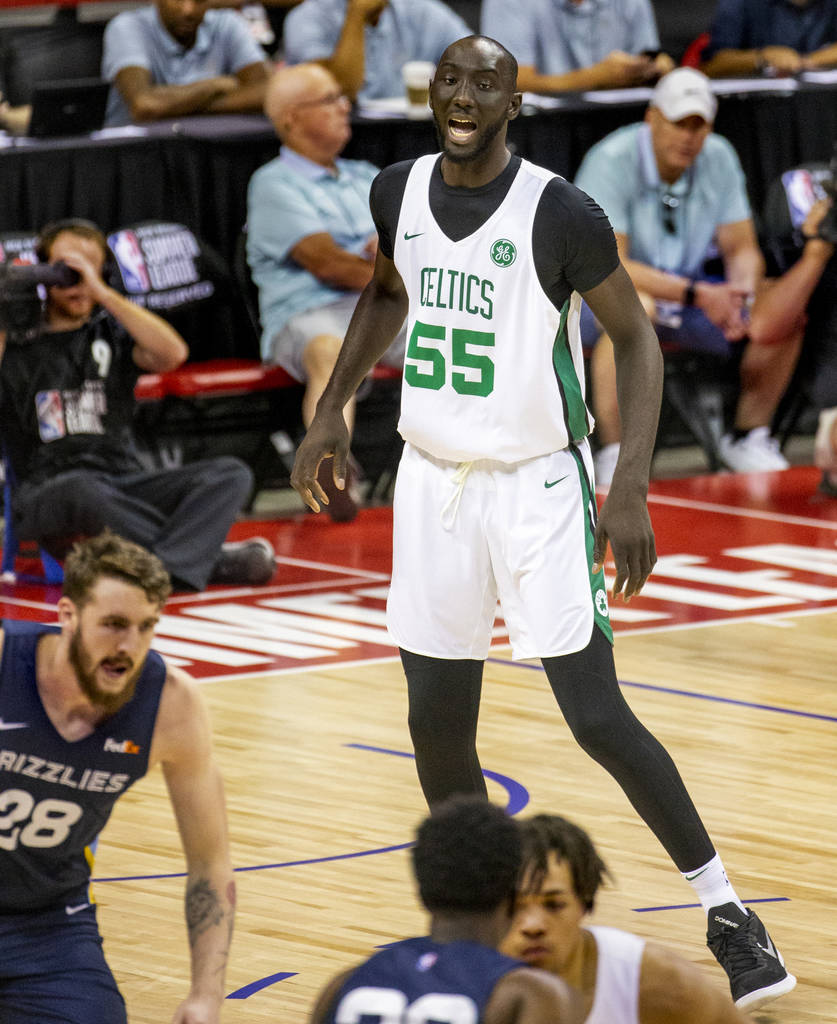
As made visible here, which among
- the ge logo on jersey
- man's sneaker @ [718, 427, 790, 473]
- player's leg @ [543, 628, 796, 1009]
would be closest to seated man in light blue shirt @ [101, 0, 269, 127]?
man's sneaker @ [718, 427, 790, 473]

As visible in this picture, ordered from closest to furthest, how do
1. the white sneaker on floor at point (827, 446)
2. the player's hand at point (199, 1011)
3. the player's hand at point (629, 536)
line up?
the player's hand at point (199, 1011) < the player's hand at point (629, 536) < the white sneaker on floor at point (827, 446)

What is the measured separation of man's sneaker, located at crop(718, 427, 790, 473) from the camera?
1053cm

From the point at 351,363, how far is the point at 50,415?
3755 mm

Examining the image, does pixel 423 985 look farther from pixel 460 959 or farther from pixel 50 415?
pixel 50 415

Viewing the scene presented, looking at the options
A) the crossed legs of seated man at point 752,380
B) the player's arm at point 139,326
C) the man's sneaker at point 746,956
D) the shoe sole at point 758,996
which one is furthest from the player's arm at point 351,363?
the crossed legs of seated man at point 752,380

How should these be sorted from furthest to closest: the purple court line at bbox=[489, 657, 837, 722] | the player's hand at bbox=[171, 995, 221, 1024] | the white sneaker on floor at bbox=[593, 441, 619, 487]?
1. the white sneaker on floor at bbox=[593, 441, 619, 487]
2. the purple court line at bbox=[489, 657, 837, 722]
3. the player's hand at bbox=[171, 995, 221, 1024]

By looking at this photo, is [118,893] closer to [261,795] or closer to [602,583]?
[261,795]

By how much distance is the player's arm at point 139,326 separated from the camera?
802 cm

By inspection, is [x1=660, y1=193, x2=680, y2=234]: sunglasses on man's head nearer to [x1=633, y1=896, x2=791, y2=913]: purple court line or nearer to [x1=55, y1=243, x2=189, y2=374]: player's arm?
[x1=55, y1=243, x2=189, y2=374]: player's arm

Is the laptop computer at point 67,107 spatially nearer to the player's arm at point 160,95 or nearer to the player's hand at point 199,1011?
the player's arm at point 160,95

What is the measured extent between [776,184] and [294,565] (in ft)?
11.8

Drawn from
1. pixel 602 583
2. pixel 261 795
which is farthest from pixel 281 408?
pixel 602 583

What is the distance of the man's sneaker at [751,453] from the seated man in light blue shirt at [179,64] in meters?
2.79

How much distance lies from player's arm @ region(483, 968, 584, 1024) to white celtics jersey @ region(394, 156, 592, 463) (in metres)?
1.79
